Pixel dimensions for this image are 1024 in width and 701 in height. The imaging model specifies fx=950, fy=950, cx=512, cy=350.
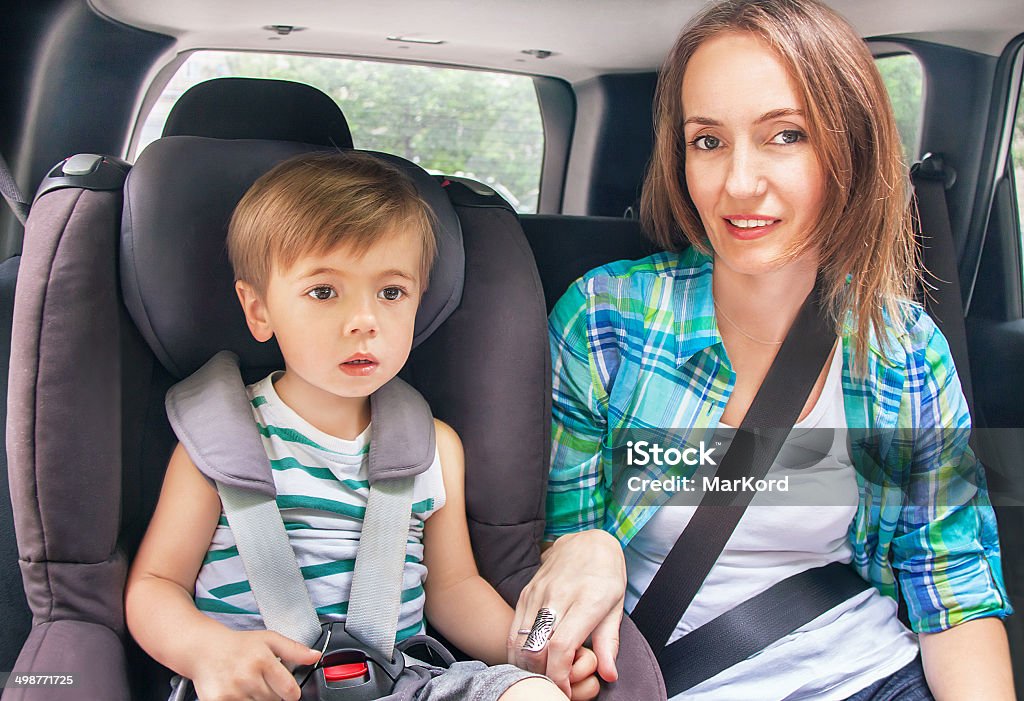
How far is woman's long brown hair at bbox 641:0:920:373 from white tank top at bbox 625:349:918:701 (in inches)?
4.1

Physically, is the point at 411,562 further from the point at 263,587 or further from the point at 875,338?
the point at 875,338

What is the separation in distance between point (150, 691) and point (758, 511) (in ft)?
2.51

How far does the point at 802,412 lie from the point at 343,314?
23.8 inches

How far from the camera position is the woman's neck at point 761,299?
1.23 meters

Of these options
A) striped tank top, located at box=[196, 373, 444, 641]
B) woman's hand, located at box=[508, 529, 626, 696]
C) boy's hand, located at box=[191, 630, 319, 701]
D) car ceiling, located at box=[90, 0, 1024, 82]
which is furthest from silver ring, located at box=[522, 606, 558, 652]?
car ceiling, located at box=[90, 0, 1024, 82]

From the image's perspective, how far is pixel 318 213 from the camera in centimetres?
104

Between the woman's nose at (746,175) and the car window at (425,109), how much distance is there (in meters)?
0.29

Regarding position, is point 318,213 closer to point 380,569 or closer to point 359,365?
point 359,365

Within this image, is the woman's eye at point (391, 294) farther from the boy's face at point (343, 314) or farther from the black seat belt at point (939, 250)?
the black seat belt at point (939, 250)

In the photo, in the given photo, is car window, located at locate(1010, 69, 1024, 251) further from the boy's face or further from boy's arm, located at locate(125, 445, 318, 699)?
boy's arm, located at locate(125, 445, 318, 699)

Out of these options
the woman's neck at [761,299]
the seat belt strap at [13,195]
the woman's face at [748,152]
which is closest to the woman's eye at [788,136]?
the woman's face at [748,152]

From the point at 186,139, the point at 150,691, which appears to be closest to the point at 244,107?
the point at 186,139

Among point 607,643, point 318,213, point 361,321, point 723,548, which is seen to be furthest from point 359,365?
point 723,548

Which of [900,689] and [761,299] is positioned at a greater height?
[761,299]
